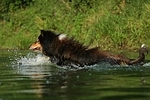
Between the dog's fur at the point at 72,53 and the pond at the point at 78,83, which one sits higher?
the dog's fur at the point at 72,53

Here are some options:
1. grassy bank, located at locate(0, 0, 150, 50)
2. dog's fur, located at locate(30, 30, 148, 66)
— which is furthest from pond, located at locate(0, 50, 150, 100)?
grassy bank, located at locate(0, 0, 150, 50)

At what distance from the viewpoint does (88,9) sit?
22547 millimetres

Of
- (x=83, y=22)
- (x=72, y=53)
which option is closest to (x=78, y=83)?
(x=72, y=53)

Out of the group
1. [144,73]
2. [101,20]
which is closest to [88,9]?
[101,20]

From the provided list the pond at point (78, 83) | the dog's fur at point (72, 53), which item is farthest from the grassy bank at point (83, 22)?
the pond at point (78, 83)

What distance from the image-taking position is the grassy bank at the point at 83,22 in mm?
18328

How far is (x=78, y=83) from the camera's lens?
7.77 metres

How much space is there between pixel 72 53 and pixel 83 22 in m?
9.89

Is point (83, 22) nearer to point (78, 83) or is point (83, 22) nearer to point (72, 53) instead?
point (72, 53)

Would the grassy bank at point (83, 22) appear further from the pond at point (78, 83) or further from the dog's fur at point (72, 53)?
the pond at point (78, 83)

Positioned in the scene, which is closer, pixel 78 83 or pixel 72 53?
pixel 78 83

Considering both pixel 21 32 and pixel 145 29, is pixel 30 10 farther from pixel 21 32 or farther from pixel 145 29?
pixel 145 29

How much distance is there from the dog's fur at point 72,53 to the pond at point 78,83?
20 cm

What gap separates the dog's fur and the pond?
203 mm
